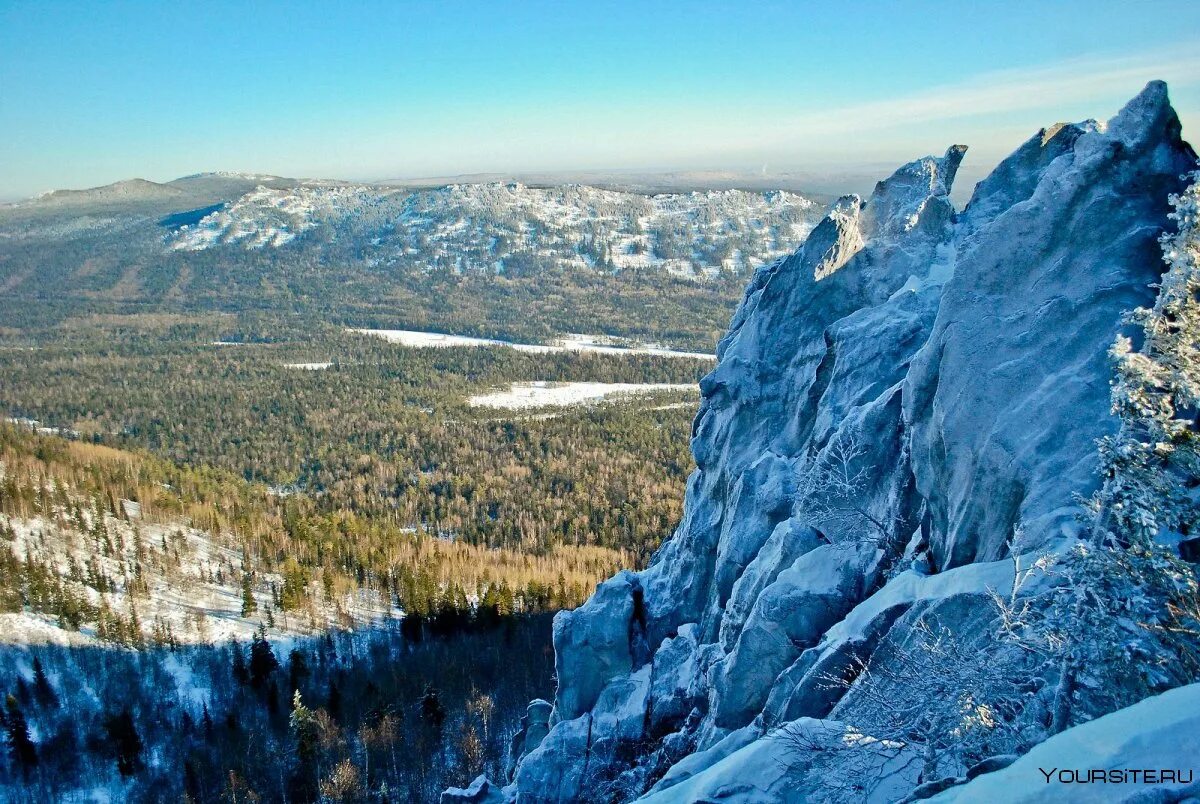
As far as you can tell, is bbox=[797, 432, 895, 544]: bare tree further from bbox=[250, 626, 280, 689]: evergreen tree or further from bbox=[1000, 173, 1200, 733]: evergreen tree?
bbox=[250, 626, 280, 689]: evergreen tree

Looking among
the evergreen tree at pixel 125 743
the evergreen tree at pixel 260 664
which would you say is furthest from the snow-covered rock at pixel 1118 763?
the evergreen tree at pixel 260 664

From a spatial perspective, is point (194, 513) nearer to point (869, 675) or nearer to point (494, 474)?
point (494, 474)

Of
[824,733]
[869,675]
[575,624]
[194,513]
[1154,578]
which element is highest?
[1154,578]

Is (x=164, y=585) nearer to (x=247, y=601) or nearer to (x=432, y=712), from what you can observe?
(x=247, y=601)

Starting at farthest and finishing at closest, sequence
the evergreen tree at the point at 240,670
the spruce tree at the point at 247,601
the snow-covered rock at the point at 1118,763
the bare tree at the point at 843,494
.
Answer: the spruce tree at the point at 247,601 < the evergreen tree at the point at 240,670 < the bare tree at the point at 843,494 < the snow-covered rock at the point at 1118,763

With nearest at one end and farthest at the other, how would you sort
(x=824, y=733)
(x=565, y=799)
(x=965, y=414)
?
(x=824, y=733)
(x=965, y=414)
(x=565, y=799)

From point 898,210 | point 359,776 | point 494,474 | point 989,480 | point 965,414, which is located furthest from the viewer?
point 494,474

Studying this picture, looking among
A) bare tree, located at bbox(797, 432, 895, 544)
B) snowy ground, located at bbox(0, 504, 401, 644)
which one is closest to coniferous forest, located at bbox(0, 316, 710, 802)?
snowy ground, located at bbox(0, 504, 401, 644)

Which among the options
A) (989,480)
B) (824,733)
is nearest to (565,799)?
(824,733)

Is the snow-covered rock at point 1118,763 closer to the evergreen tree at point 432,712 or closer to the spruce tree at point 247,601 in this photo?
the evergreen tree at point 432,712
